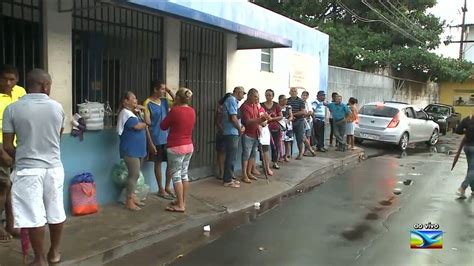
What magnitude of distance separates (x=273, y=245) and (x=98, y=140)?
2.65 metres

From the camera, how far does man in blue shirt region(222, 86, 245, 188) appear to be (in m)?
7.81

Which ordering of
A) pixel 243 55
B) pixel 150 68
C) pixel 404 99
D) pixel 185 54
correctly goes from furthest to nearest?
pixel 404 99
pixel 243 55
pixel 185 54
pixel 150 68

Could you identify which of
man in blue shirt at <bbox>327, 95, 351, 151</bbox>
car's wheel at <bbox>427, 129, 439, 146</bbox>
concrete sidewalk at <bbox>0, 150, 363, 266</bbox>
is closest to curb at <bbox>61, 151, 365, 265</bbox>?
concrete sidewalk at <bbox>0, 150, 363, 266</bbox>

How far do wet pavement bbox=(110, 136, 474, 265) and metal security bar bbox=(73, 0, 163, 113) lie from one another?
2.34 metres

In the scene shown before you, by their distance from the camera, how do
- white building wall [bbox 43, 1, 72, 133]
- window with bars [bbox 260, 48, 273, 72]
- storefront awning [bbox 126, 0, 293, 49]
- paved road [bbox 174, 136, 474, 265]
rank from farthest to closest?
window with bars [bbox 260, 48, 273, 72]
storefront awning [bbox 126, 0, 293, 49]
white building wall [bbox 43, 1, 72, 133]
paved road [bbox 174, 136, 474, 265]

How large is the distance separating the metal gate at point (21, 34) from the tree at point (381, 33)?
20099 millimetres

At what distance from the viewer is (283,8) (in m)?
26.8

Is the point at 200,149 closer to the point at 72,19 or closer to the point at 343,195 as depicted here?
the point at 343,195

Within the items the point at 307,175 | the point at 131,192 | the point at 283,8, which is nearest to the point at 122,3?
the point at 131,192

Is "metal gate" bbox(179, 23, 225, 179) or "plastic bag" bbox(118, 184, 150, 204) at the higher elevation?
"metal gate" bbox(179, 23, 225, 179)

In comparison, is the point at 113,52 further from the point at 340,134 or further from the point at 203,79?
the point at 340,134

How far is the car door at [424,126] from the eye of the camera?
53.1ft

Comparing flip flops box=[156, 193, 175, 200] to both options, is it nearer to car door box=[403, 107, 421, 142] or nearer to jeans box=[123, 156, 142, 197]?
jeans box=[123, 156, 142, 197]

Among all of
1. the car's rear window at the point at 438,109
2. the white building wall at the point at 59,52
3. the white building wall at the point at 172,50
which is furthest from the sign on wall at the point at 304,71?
the car's rear window at the point at 438,109
